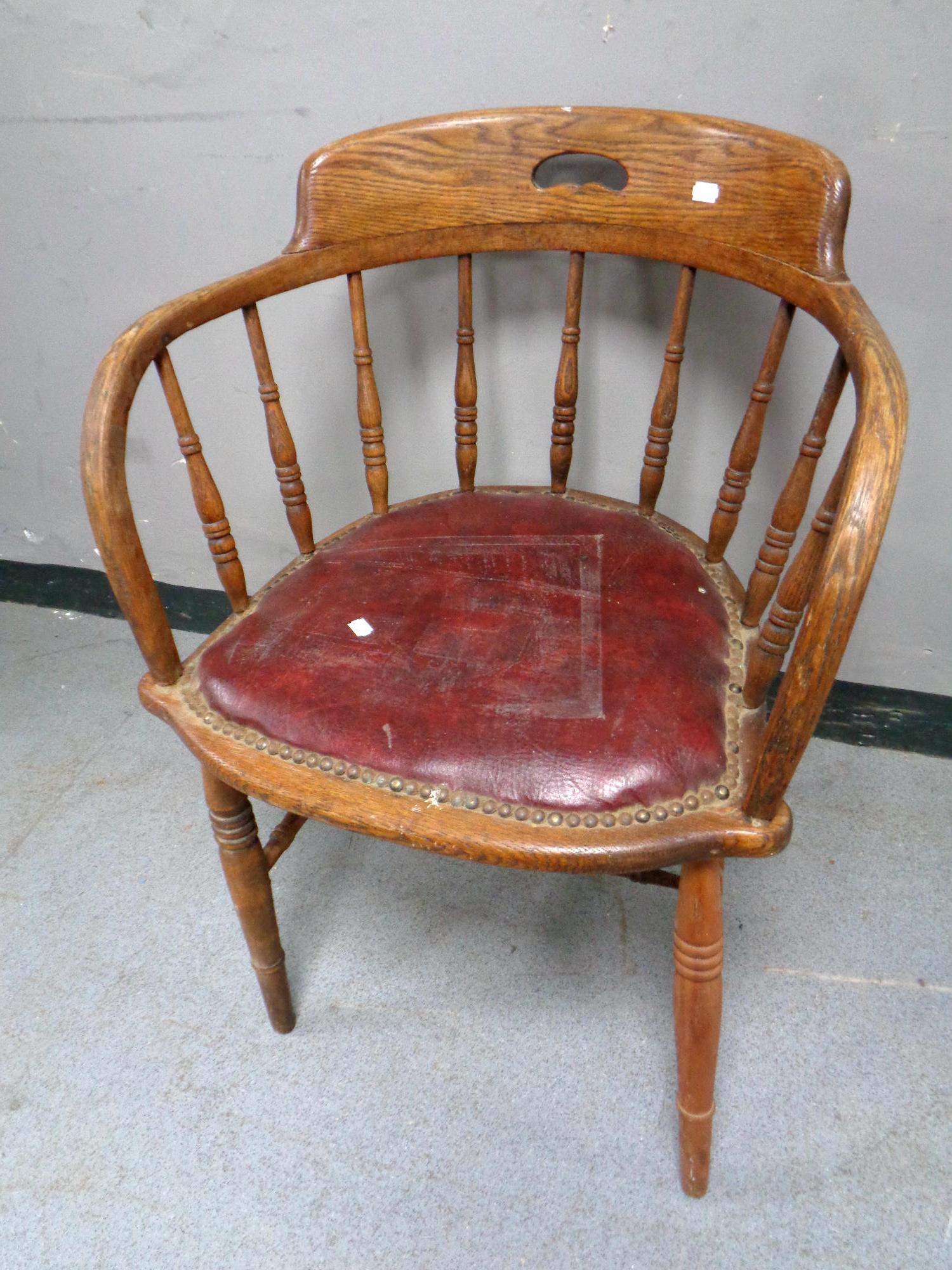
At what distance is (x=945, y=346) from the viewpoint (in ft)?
3.32

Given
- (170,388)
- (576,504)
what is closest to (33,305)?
(170,388)

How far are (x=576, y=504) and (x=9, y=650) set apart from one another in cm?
111

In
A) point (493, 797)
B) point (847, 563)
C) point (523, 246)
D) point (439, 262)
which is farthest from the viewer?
point (439, 262)

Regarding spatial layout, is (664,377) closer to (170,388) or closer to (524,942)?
(170,388)

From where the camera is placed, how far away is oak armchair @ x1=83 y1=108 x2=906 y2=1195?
65cm

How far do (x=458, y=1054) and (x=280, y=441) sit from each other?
0.68 meters

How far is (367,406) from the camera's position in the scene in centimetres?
95

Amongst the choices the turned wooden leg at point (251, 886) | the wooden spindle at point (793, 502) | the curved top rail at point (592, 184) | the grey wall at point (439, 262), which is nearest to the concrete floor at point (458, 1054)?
the turned wooden leg at point (251, 886)

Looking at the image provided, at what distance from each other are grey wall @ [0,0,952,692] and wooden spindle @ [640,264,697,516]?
0.57 ft

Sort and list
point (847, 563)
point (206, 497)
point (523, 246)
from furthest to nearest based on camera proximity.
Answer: point (523, 246) < point (206, 497) < point (847, 563)

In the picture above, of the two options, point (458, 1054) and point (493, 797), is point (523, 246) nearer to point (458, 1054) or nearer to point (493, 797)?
point (493, 797)

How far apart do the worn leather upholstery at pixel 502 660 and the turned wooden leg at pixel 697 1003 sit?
4.1 inches

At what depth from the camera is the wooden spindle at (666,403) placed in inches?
34.3

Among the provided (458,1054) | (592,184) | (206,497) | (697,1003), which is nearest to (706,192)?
(592,184)
